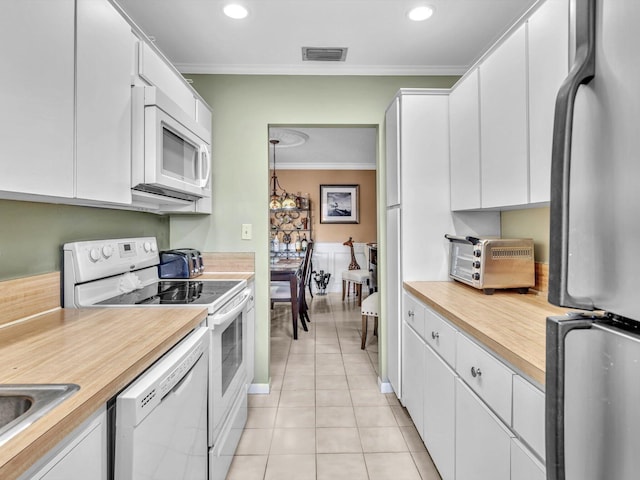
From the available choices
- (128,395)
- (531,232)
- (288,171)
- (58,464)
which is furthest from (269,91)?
(288,171)

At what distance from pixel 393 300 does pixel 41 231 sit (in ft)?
6.31

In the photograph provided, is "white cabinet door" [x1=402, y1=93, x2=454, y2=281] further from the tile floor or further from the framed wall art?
the framed wall art

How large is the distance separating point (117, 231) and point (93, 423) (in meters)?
1.39

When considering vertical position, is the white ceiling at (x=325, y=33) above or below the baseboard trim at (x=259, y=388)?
above

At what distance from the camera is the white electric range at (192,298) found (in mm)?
1432

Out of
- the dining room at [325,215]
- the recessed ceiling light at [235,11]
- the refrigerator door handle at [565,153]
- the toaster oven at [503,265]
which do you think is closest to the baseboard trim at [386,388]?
A: the toaster oven at [503,265]

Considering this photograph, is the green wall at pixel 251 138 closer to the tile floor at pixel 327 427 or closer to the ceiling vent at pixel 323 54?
the ceiling vent at pixel 323 54

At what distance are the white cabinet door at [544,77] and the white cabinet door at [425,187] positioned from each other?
0.76m

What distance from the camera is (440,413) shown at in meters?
1.50

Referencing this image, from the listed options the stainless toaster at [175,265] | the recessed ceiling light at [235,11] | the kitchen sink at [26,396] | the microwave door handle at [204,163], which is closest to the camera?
the kitchen sink at [26,396]

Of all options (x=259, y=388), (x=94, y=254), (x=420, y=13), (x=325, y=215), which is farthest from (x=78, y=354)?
(x=325, y=215)

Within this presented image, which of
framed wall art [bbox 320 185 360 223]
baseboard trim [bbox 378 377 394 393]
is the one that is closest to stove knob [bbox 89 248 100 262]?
baseboard trim [bbox 378 377 394 393]

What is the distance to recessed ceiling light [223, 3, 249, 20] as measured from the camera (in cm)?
180

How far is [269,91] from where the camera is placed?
98.4 inches
